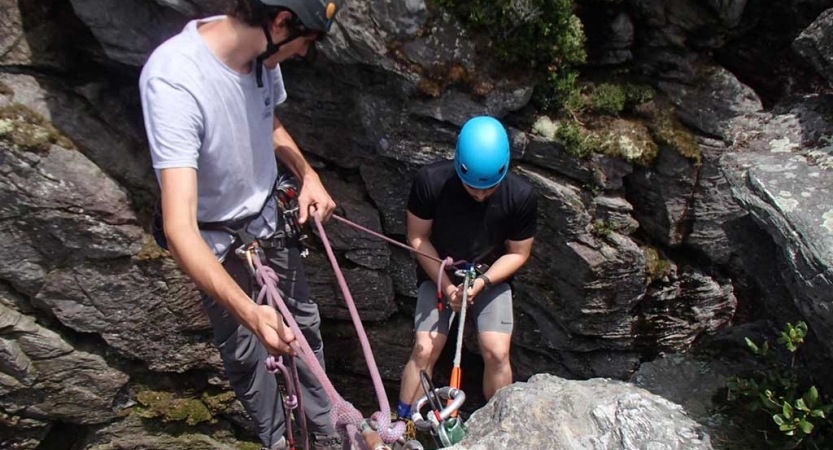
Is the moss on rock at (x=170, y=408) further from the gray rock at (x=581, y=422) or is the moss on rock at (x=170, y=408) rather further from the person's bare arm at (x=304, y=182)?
the gray rock at (x=581, y=422)

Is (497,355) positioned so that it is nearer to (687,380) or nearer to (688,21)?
(687,380)

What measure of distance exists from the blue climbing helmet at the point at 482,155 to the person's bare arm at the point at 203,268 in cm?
231

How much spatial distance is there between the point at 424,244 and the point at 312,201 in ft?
4.05

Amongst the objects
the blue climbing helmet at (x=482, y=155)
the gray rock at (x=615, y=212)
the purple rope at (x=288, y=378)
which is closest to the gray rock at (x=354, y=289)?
the gray rock at (x=615, y=212)

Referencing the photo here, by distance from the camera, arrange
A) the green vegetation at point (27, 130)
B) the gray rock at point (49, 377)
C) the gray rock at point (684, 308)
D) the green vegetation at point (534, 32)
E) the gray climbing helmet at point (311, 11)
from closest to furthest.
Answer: the gray climbing helmet at point (311, 11)
the green vegetation at point (534, 32)
the green vegetation at point (27, 130)
the gray rock at point (684, 308)
the gray rock at point (49, 377)

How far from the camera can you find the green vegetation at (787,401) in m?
3.55

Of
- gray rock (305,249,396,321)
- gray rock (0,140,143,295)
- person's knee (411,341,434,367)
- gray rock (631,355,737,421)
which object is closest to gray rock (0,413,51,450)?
gray rock (0,140,143,295)

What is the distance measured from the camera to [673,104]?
7410mm

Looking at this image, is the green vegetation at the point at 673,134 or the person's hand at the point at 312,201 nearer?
the person's hand at the point at 312,201

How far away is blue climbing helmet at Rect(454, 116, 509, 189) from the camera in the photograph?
5.04 meters

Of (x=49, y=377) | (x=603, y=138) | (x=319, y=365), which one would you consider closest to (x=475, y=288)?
(x=319, y=365)

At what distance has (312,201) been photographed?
4875 mm

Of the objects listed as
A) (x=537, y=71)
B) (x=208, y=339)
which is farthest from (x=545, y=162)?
(x=208, y=339)

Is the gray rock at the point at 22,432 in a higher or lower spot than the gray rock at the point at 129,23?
lower
